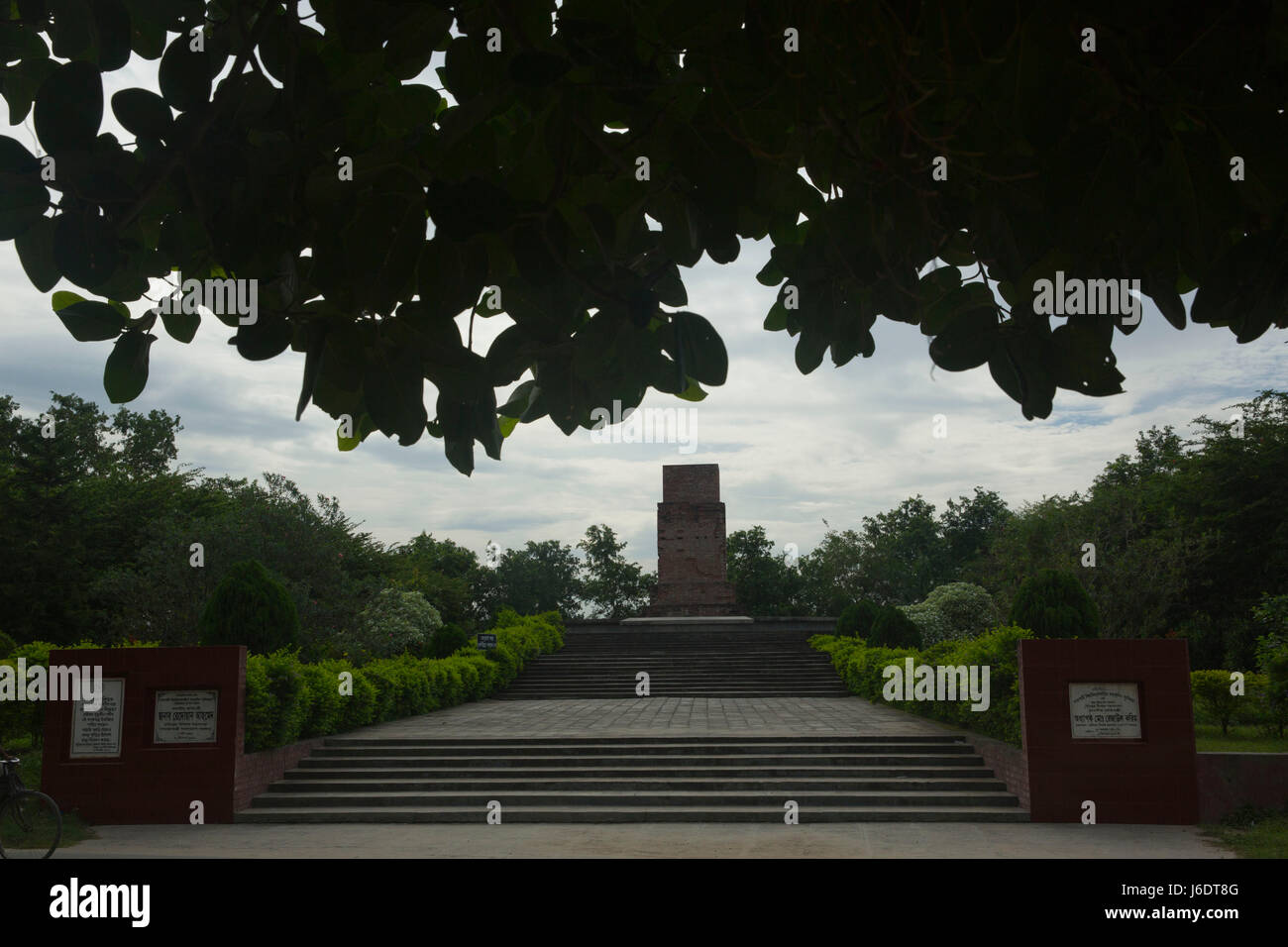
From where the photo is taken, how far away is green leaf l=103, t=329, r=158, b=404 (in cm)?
206

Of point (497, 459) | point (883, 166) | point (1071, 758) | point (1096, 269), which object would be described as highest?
point (883, 166)

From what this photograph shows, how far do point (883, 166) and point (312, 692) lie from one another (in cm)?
1088

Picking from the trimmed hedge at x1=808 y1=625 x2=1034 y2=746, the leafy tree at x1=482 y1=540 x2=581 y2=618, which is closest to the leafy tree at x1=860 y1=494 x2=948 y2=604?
the leafy tree at x1=482 y1=540 x2=581 y2=618

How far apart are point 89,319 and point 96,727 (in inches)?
365

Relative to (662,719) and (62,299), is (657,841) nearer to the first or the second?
(662,719)

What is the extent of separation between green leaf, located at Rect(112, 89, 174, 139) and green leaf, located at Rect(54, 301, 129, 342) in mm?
391

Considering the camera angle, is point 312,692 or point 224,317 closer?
point 224,317

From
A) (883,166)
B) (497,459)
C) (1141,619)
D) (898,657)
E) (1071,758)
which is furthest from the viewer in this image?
(1141,619)

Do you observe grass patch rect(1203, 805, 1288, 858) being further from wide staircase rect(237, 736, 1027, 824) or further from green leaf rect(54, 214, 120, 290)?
green leaf rect(54, 214, 120, 290)

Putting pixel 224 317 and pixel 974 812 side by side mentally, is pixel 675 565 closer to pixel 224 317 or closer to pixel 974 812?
pixel 974 812

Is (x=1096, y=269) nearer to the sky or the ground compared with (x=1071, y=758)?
nearer to the sky

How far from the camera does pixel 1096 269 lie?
8.05 ft
